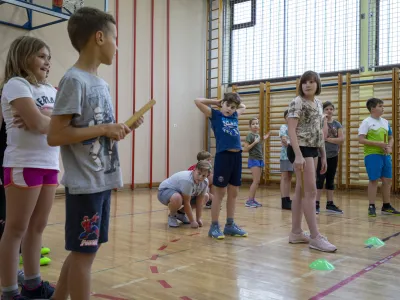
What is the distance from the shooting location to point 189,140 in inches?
342

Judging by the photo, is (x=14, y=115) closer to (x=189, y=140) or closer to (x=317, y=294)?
(x=317, y=294)

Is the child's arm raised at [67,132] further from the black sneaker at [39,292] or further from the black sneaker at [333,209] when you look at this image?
the black sneaker at [333,209]

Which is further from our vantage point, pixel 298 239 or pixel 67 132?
pixel 298 239

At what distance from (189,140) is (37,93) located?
6984 mm

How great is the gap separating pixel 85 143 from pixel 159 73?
6924 mm

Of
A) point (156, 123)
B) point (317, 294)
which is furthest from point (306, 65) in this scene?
point (317, 294)

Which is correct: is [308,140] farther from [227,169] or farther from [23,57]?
[23,57]

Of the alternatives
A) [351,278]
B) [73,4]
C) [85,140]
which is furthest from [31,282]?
[73,4]

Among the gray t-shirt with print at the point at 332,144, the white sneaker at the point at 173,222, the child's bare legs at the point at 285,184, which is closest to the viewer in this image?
the white sneaker at the point at 173,222

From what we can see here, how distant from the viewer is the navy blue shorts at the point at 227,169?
3.22 meters

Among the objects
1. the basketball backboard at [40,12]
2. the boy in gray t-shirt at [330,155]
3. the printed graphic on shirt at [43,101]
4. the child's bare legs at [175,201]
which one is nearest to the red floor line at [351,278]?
the printed graphic on shirt at [43,101]

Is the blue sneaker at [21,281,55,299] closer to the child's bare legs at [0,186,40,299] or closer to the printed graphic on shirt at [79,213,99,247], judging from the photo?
the child's bare legs at [0,186,40,299]

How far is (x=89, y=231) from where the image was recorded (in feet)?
4.13

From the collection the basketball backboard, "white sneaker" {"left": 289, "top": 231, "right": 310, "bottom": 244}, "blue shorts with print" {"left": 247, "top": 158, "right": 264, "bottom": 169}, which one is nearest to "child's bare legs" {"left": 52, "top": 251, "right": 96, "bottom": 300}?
"white sneaker" {"left": 289, "top": 231, "right": 310, "bottom": 244}
